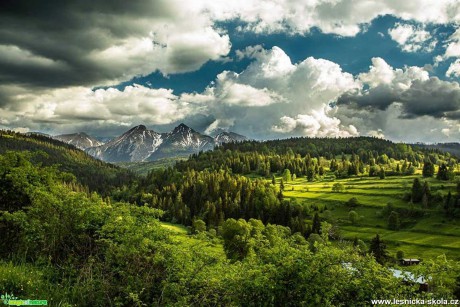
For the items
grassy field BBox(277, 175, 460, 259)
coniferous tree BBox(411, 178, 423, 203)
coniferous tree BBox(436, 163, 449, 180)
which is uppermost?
coniferous tree BBox(436, 163, 449, 180)

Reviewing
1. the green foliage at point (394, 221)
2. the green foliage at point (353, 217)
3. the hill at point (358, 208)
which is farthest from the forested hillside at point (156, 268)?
the green foliage at point (353, 217)

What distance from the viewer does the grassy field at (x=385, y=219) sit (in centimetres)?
11256

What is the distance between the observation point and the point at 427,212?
5581 inches

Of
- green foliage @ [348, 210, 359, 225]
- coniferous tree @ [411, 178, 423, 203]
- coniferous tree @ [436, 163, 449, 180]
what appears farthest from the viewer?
coniferous tree @ [436, 163, 449, 180]

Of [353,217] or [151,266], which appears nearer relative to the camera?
[151,266]

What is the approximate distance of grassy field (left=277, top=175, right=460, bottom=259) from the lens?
369 feet

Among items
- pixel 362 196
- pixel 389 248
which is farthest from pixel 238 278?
pixel 362 196

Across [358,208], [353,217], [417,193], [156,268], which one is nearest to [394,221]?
[353,217]

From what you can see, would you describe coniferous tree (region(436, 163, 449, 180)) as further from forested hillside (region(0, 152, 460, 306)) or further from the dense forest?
forested hillside (region(0, 152, 460, 306))

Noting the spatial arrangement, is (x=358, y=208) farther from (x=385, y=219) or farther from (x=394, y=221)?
(x=394, y=221)

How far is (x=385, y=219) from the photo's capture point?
143 meters

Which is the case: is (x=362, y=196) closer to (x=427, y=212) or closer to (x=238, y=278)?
(x=427, y=212)

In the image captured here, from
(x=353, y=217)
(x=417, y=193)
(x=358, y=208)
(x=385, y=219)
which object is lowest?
(x=385, y=219)

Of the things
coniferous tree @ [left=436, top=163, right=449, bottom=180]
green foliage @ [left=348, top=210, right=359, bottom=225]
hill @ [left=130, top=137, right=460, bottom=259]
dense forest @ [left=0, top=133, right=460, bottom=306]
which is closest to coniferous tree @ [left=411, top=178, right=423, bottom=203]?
hill @ [left=130, top=137, right=460, bottom=259]
